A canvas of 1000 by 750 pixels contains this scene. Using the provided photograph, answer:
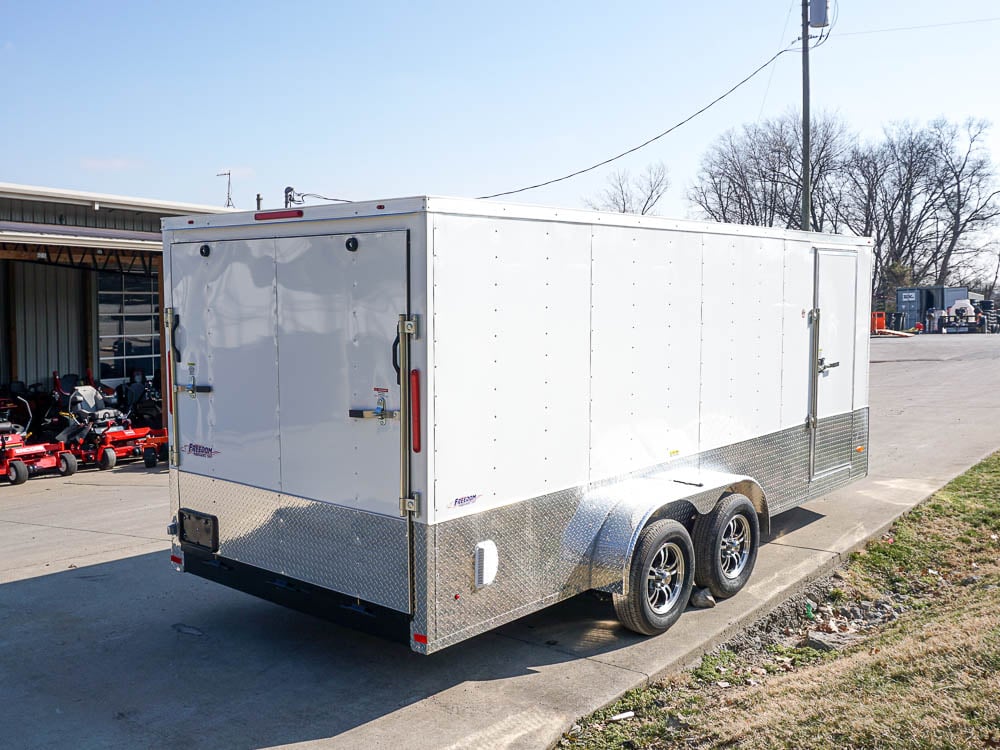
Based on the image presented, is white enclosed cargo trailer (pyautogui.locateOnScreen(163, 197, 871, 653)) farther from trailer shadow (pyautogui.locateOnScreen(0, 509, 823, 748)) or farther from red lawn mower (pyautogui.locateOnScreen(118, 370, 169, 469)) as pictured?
red lawn mower (pyautogui.locateOnScreen(118, 370, 169, 469))

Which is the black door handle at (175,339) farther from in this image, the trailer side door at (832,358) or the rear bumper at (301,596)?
the trailer side door at (832,358)

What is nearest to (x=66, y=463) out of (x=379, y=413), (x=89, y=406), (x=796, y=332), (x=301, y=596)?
(x=89, y=406)

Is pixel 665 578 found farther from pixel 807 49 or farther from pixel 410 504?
pixel 807 49

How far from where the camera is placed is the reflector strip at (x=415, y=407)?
15.8 ft

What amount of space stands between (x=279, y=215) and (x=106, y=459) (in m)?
9.08

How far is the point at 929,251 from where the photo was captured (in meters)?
70.1

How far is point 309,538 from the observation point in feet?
17.9

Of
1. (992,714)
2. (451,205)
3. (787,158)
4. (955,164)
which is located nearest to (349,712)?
(451,205)

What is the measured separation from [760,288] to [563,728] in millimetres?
4002

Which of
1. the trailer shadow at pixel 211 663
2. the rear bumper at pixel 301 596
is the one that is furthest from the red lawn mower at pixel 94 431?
the rear bumper at pixel 301 596

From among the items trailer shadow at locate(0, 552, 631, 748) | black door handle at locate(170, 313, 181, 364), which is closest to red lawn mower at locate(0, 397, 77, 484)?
trailer shadow at locate(0, 552, 631, 748)

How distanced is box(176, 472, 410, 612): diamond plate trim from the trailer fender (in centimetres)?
140

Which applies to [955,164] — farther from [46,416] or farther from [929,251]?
[46,416]

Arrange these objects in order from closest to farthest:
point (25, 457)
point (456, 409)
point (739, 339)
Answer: point (456, 409) → point (739, 339) → point (25, 457)
